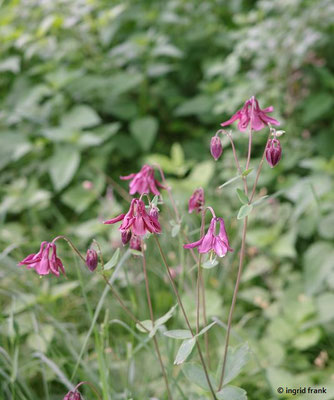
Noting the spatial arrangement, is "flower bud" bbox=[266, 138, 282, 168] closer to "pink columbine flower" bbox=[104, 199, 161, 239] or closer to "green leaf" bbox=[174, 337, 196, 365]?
"pink columbine flower" bbox=[104, 199, 161, 239]

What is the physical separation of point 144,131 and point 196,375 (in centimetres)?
190

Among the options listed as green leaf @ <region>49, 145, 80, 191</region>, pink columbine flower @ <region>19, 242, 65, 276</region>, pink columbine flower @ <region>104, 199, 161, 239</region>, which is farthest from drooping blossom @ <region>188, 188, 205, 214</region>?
green leaf @ <region>49, 145, 80, 191</region>

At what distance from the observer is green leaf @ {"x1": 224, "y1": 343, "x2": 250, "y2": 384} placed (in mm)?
1100

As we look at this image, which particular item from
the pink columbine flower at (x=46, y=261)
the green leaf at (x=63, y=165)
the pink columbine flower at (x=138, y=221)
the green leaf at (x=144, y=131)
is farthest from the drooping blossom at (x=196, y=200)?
the green leaf at (x=144, y=131)

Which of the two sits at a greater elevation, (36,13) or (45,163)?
(36,13)

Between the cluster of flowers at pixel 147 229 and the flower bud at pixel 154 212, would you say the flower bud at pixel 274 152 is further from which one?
the flower bud at pixel 154 212

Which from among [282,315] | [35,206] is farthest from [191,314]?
[35,206]

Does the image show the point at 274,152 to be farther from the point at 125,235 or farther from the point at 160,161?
the point at 160,161

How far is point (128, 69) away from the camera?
10.1 feet

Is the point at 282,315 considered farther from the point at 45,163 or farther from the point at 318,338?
the point at 45,163

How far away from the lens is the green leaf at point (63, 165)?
8.19 feet

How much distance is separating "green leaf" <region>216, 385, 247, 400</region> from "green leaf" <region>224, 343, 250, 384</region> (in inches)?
0.9

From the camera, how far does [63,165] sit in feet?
8.41

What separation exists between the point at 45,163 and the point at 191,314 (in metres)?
1.41
